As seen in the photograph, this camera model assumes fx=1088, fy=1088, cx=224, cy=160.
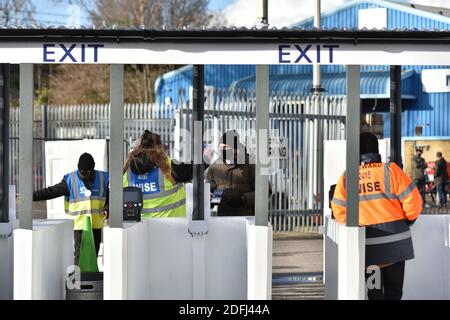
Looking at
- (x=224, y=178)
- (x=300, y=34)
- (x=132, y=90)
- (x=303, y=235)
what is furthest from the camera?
(x=132, y=90)

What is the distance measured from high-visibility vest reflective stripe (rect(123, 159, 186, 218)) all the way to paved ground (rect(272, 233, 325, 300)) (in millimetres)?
1521

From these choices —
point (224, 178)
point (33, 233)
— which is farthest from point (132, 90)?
point (33, 233)

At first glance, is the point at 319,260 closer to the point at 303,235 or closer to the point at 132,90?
the point at 303,235

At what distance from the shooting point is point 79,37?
29.1ft

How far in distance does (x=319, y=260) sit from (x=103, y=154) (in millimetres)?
3569

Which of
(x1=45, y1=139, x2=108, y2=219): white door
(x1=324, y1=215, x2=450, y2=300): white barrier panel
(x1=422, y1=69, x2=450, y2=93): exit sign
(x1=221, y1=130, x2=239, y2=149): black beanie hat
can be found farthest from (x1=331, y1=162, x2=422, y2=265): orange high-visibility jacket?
(x1=422, y1=69, x2=450, y2=93): exit sign

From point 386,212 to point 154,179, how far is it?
300 cm

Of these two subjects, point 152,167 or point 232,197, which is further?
point 232,197

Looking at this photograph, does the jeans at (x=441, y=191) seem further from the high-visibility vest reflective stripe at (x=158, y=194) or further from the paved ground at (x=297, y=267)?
the high-visibility vest reflective stripe at (x=158, y=194)

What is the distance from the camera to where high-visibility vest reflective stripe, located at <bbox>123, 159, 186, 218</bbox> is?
37.8 feet

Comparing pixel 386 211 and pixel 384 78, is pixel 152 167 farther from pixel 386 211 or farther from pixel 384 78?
pixel 384 78

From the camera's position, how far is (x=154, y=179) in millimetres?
11586

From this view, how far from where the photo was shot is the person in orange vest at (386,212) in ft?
31.2

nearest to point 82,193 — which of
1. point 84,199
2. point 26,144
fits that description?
point 84,199
